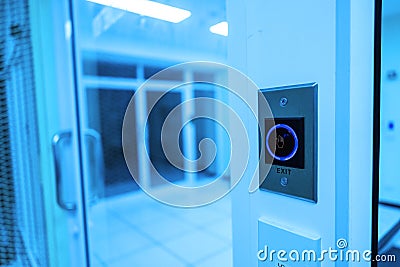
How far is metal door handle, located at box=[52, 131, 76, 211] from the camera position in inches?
35.1

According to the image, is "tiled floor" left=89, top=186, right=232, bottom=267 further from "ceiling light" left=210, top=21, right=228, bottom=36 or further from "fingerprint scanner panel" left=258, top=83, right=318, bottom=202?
"fingerprint scanner panel" left=258, top=83, right=318, bottom=202

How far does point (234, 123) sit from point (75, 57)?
690 mm

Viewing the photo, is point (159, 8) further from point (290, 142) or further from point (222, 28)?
point (290, 142)

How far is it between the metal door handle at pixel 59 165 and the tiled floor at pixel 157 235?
68 centimetres

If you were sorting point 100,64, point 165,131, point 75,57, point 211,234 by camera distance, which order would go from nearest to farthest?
point 165,131 < point 75,57 < point 211,234 < point 100,64

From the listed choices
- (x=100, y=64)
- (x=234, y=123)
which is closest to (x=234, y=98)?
(x=234, y=123)

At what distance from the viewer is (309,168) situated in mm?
359

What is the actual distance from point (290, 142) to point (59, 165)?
34.6 inches

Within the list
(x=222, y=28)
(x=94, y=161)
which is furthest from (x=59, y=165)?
(x=222, y=28)

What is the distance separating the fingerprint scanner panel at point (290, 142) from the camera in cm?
35

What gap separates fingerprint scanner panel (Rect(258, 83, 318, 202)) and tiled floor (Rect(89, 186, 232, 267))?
146 cm

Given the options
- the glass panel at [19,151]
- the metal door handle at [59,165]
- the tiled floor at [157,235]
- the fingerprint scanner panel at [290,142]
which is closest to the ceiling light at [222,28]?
the fingerprint scanner panel at [290,142]

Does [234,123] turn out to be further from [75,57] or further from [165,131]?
[75,57]

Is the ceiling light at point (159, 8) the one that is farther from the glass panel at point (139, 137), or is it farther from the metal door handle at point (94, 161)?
the metal door handle at point (94, 161)
